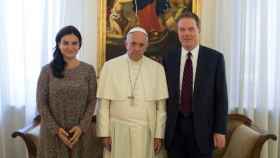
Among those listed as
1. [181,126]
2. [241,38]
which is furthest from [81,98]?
[241,38]

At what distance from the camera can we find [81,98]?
2719 millimetres

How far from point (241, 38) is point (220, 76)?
4.09 ft

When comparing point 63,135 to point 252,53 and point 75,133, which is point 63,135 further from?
point 252,53

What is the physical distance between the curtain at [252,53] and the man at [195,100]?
1163 mm

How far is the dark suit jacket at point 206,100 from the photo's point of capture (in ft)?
8.86

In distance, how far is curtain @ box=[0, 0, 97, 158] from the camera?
3.81 metres

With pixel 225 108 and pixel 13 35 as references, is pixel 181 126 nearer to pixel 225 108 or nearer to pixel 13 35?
pixel 225 108

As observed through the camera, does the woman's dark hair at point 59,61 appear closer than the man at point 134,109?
Yes

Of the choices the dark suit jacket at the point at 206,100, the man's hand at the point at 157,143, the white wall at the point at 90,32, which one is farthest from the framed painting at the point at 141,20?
the man's hand at the point at 157,143

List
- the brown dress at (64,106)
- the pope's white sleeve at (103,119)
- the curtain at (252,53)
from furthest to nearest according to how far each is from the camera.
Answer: the curtain at (252,53) < the pope's white sleeve at (103,119) < the brown dress at (64,106)

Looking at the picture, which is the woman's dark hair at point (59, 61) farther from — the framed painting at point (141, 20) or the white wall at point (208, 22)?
the white wall at point (208, 22)

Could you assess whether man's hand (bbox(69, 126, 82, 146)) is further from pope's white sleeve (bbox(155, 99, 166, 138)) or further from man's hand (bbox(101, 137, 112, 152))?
pope's white sleeve (bbox(155, 99, 166, 138))

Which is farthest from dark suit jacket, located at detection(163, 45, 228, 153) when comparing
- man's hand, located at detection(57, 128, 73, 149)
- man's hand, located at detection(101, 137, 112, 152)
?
man's hand, located at detection(57, 128, 73, 149)

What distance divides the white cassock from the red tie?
15cm
